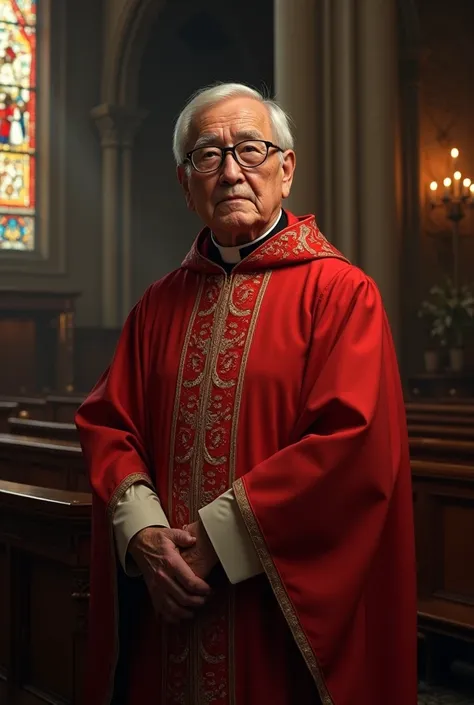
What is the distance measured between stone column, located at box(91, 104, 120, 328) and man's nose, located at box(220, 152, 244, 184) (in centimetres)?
1147

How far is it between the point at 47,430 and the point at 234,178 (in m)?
3.72

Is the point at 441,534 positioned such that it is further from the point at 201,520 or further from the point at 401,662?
the point at 201,520

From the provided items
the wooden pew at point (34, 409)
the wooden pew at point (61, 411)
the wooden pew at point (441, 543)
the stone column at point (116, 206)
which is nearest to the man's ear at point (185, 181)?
the wooden pew at point (441, 543)

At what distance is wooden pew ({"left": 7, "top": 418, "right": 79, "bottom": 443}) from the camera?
5.28m

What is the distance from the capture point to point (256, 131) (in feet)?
6.58

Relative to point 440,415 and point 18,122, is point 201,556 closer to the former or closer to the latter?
point 440,415

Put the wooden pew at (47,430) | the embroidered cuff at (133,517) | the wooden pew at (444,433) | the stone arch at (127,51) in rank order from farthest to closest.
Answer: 1. the stone arch at (127,51)
2. the wooden pew at (47,430)
3. the wooden pew at (444,433)
4. the embroidered cuff at (133,517)

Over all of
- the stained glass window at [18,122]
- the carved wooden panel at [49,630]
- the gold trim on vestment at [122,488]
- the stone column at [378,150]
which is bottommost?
the carved wooden panel at [49,630]

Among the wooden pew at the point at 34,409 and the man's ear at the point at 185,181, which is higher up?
the man's ear at the point at 185,181

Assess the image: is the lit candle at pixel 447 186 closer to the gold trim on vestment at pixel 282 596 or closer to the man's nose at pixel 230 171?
the man's nose at pixel 230 171

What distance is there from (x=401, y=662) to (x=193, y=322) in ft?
2.73

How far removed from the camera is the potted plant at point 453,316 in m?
9.54

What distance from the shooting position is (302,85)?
23.7 ft

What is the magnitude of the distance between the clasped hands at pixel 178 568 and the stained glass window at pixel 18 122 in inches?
463
